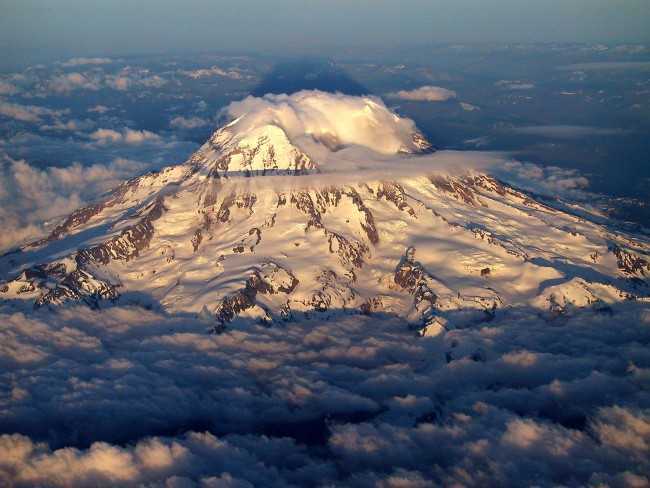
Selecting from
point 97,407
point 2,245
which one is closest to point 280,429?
point 97,407

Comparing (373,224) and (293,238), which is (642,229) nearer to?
(373,224)

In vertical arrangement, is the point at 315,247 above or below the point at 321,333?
above

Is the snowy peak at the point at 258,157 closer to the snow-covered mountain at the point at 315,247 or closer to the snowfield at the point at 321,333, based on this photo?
the snow-covered mountain at the point at 315,247

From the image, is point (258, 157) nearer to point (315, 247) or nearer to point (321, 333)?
point (315, 247)

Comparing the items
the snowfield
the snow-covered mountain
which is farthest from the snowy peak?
the snowfield

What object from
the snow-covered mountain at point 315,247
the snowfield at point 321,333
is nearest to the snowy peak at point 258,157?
the snow-covered mountain at point 315,247

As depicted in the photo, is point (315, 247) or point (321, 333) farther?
point (315, 247)

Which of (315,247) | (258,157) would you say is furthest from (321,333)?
(258,157)

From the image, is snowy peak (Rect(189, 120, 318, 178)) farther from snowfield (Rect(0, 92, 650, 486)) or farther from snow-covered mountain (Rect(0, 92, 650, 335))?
snowfield (Rect(0, 92, 650, 486))

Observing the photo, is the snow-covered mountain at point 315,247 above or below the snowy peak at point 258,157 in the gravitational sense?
below
